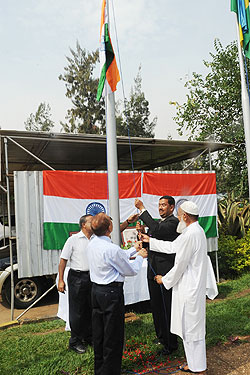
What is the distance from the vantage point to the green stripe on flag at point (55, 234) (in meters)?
6.28

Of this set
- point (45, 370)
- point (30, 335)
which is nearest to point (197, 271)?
point (45, 370)

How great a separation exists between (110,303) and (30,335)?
248 cm

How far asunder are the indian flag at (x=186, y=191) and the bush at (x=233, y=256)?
0.94m

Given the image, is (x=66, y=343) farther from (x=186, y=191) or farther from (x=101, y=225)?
(x=186, y=191)

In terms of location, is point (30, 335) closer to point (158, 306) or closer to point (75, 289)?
point (75, 289)

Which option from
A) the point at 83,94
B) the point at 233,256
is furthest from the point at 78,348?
the point at 83,94

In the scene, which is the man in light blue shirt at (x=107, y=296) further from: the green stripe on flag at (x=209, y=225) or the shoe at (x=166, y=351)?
the green stripe on flag at (x=209, y=225)

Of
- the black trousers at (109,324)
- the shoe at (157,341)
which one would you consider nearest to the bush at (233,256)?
the shoe at (157,341)

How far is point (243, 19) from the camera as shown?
4918 mm

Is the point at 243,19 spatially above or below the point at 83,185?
above

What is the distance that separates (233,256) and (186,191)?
227 cm

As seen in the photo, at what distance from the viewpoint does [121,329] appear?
323cm

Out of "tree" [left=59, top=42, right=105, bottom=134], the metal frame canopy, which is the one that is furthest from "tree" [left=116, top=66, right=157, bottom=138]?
the metal frame canopy

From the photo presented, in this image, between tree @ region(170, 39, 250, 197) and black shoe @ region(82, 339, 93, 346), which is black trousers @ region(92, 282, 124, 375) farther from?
tree @ region(170, 39, 250, 197)
